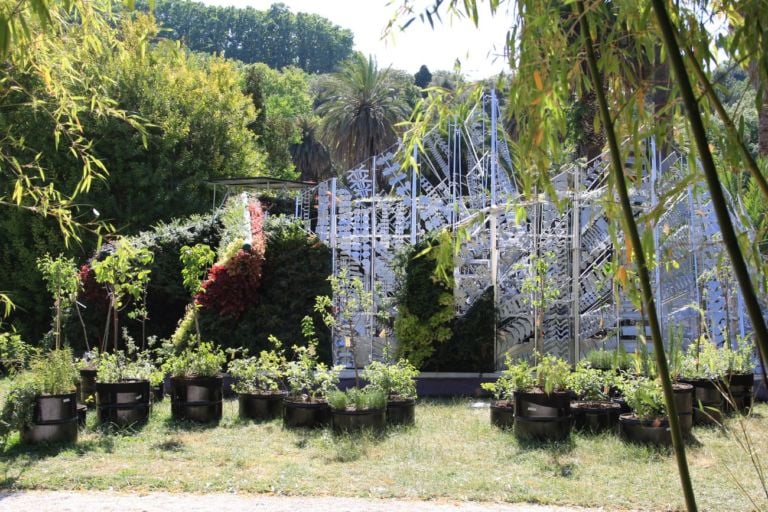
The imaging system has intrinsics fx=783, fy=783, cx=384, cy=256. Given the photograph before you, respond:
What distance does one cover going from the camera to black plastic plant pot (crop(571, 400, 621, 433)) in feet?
27.8

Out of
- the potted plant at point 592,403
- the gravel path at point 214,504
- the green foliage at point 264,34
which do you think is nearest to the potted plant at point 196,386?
the gravel path at point 214,504

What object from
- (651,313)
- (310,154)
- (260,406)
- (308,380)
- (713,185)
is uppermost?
(310,154)

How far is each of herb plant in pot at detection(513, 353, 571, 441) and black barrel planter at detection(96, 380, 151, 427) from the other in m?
4.44

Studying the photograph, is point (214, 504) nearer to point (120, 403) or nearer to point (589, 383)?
point (120, 403)

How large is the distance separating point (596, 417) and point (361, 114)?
1005 inches

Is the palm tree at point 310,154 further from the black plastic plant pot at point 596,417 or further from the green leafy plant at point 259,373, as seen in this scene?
the black plastic plant pot at point 596,417

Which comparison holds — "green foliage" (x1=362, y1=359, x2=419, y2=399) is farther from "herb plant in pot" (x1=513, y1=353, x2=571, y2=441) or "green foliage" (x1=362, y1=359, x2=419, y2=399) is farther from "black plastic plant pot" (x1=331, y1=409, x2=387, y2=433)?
"herb plant in pot" (x1=513, y1=353, x2=571, y2=441)

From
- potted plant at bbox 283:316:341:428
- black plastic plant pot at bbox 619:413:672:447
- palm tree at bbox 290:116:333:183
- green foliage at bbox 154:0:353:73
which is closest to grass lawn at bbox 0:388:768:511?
black plastic plant pot at bbox 619:413:672:447

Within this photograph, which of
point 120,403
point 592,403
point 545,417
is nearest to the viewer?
point 545,417

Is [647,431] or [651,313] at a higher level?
[651,313]

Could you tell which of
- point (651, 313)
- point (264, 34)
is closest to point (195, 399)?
point (651, 313)

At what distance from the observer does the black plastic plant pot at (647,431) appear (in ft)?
24.4

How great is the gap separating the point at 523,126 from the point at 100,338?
13671 millimetres

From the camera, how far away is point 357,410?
334 inches
